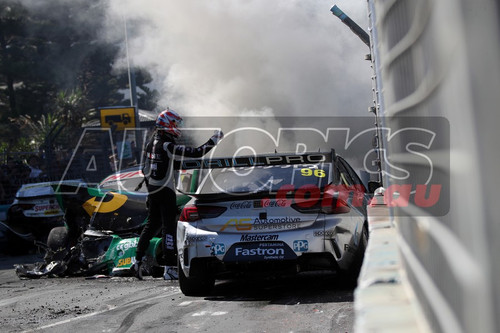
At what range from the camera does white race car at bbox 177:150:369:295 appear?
242 inches

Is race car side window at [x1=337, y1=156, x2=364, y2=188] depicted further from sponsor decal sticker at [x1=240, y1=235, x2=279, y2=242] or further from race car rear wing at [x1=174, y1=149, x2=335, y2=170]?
sponsor decal sticker at [x1=240, y1=235, x2=279, y2=242]

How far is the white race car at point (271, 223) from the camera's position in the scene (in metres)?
6.14

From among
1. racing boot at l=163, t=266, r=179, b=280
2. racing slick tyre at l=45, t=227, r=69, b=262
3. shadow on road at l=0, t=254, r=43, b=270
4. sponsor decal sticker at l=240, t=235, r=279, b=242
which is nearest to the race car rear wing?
sponsor decal sticker at l=240, t=235, r=279, b=242

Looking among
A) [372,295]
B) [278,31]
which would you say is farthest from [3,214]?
[372,295]

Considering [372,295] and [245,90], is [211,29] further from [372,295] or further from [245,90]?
[372,295]

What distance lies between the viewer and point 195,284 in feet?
21.3

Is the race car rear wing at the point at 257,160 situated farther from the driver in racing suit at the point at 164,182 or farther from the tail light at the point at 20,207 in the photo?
A: the tail light at the point at 20,207

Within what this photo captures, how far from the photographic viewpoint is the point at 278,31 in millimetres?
17938

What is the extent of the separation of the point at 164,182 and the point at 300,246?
2360 millimetres

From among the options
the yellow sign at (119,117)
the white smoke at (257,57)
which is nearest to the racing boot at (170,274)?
the white smoke at (257,57)

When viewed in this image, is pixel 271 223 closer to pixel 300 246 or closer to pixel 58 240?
pixel 300 246

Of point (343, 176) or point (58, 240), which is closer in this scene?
point (343, 176)

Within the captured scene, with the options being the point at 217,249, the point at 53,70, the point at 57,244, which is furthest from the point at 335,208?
the point at 53,70

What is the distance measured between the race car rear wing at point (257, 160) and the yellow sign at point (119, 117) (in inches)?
504
